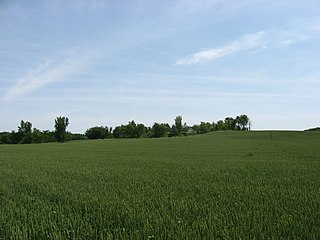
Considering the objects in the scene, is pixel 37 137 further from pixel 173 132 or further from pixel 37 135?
pixel 173 132

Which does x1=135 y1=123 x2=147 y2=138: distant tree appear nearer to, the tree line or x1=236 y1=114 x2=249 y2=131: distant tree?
the tree line

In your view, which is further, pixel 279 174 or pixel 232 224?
pixel 279 174

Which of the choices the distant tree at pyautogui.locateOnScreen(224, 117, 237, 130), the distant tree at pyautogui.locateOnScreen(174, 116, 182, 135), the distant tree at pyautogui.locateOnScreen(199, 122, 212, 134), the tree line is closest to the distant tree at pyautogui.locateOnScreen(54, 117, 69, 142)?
the tree line

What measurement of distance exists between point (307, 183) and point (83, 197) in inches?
348

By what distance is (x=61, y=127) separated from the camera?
11725cm

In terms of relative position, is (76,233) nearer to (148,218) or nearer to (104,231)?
(104,231)

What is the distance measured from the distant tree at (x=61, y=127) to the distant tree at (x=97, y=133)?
11224 mm

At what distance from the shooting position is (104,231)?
746 cm

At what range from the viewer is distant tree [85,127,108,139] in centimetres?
12669

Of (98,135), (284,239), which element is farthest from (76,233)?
(98,135)

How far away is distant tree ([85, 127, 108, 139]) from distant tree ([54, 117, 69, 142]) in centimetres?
1122

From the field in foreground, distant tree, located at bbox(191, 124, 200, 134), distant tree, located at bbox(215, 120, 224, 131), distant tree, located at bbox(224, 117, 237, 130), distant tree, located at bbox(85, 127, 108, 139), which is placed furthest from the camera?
distant tree, located at bbox(191, 124, 200, 134)

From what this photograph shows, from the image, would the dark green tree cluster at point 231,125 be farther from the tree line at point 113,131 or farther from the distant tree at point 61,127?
the distant tree at point 61,127

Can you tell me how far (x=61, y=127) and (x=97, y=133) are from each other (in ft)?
47.1
